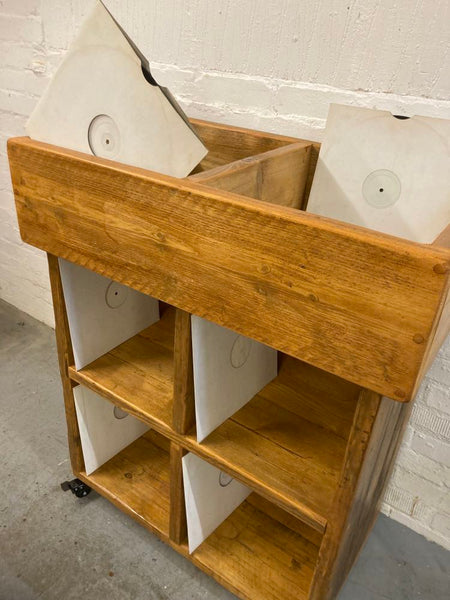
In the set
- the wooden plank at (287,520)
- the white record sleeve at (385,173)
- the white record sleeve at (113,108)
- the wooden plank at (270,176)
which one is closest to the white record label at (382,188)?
the white record sleeve at (385,173)

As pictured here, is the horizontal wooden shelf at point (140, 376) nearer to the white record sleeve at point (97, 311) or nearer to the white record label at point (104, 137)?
the white record sleeve at point (97, 311)

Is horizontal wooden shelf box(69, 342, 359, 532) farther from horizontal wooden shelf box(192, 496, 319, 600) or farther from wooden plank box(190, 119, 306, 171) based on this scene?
wooden plank box(190, 119, 306, 171)

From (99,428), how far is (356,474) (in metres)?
0.74

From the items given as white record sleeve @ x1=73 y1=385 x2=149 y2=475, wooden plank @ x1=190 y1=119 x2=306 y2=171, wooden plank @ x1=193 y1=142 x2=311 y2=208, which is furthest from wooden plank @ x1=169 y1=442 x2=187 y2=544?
wooden plank @ x1=190 y1=119 x2=306 y2=171

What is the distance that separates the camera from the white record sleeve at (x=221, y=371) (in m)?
0.85

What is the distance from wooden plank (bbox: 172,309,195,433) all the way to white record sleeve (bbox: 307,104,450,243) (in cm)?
36

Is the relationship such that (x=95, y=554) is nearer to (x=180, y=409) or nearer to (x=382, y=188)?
(x=180, y=409)

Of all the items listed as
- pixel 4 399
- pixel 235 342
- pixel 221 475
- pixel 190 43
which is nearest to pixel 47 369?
pixel 4 399

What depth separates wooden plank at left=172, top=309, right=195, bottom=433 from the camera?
0.82 m

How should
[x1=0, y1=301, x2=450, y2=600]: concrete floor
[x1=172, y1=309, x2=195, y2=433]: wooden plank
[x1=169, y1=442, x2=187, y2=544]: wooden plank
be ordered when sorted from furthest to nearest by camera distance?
[x1=0, y1=301, x2=450, y2=600]: concrete floor → [x1=169, y1=442, x2=187, y2=544]: wooden plank → [x1=172, y1=309, x2=195, y2=433]: wooden plank

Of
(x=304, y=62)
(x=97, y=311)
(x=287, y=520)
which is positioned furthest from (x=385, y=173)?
(x=287, y=520)

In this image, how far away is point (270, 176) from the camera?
2.93 ft

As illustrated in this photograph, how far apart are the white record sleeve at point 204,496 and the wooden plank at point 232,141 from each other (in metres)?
0.65

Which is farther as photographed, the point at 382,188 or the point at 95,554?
the point at 95,554
